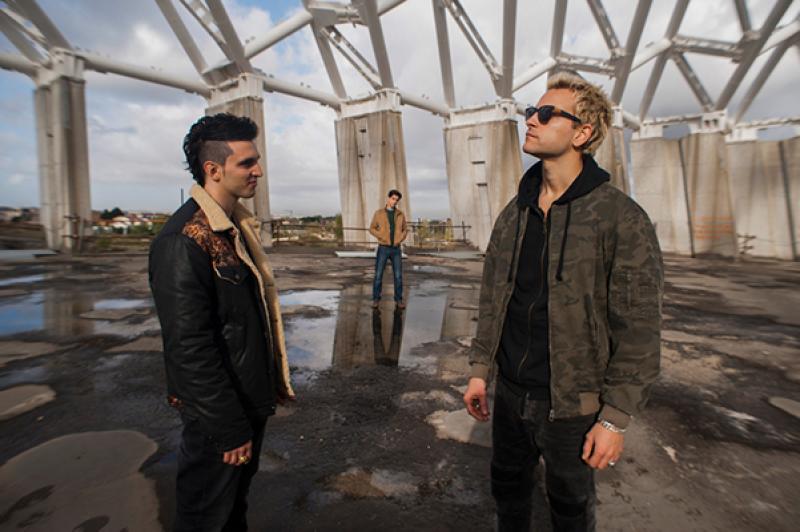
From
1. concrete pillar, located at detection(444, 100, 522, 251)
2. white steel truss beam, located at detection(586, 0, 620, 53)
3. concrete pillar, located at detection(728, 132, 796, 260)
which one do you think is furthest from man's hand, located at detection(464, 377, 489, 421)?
concrete pillar, located at detection(728, 132, 796, 260)

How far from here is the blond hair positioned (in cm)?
172

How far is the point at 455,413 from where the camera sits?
3.67 metres

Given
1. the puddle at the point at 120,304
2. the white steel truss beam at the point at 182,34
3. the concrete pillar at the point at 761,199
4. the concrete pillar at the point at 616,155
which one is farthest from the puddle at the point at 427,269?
the concrete pillar at the point at 761,199

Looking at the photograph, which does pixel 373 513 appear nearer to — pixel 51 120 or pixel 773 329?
pixel 773 329

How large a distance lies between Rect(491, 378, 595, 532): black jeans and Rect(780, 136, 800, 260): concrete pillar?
3766cm

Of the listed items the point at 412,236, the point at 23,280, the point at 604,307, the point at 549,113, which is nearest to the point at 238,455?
the point at 604,307

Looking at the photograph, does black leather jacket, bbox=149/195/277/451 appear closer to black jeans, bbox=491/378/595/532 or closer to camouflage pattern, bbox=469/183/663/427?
black jeans, bbox=491/378/595/532

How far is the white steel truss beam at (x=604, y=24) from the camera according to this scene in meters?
22.2

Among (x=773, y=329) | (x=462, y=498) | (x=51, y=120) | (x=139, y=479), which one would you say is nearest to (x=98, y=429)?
(x=139, y=479)

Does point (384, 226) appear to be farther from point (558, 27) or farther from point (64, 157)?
point (558, 27)

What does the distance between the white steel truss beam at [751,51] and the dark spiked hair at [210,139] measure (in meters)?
29.4

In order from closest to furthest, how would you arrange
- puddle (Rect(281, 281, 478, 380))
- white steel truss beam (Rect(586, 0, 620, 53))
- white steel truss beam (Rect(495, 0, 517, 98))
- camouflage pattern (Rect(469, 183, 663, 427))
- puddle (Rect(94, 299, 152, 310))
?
camouflage pattern (Rect(469, 183, 663, 427)), puddle (Rect(281, 281, 478, 380)), puddle (Rect(94, 299, 152, 310)), white steel truss beam (Rect(495, 0, 517, 98)), white steel truss beam (Rect(586, 0, 620, 53))

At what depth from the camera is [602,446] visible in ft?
5.06

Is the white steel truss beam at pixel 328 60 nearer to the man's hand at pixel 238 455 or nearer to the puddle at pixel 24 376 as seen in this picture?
the puddle at pixel 24 376
